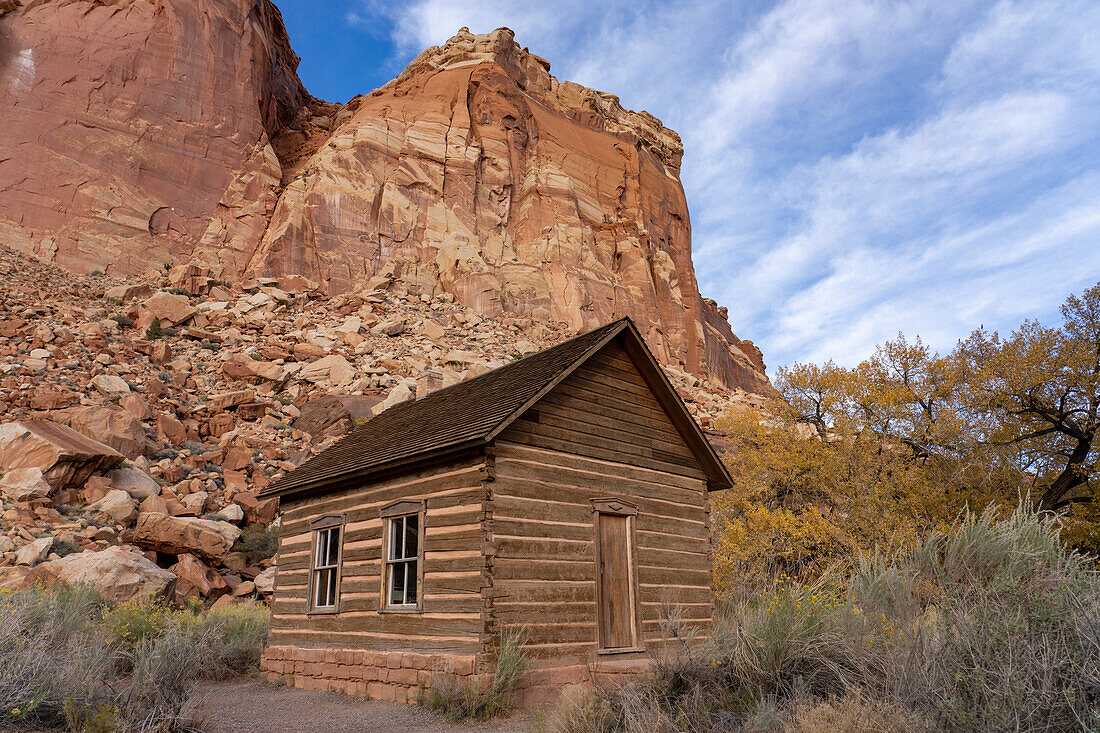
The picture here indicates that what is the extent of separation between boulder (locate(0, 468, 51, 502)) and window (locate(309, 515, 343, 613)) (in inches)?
421

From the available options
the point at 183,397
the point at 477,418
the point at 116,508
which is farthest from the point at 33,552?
the point at 183,397

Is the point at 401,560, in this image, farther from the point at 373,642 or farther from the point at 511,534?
the point at 511,534

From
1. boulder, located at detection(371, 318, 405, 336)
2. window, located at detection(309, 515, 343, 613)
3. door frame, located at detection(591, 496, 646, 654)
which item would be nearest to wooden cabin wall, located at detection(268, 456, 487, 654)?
window, located at detection(309, 515, 343, 613)

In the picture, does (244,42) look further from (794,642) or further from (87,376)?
(794,642)

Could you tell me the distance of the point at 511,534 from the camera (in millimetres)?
9633

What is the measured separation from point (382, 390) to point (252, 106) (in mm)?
34264

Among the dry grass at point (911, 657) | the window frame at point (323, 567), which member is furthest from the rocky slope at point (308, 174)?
the dry grass at point (911, 657)

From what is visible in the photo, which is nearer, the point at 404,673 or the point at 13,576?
the point at 404,673

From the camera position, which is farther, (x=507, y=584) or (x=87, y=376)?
(x=87, y=376)

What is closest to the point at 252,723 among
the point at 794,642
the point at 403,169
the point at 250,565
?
the point at 794,642

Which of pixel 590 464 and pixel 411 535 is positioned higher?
pixel 590 464

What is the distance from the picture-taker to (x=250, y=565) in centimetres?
1981

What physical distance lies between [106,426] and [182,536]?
6626mm

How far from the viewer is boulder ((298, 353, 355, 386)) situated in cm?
3384
